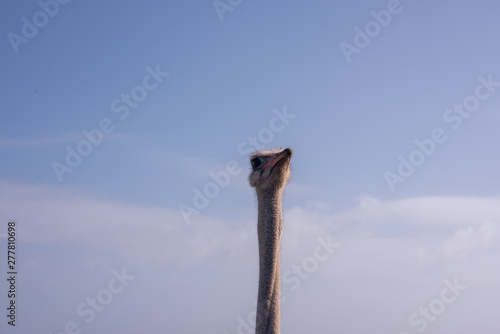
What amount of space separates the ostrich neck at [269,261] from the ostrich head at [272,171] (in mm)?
92

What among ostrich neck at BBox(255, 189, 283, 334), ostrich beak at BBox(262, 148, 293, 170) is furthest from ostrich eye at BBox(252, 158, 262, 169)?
ostrich neck at BBox(255, 189, 283, 334)

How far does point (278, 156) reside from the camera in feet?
23.1

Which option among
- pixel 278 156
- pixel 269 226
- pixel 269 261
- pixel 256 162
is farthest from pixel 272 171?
pixel 269 261

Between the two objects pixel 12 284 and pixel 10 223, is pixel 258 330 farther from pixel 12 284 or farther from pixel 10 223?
pixel 10 223

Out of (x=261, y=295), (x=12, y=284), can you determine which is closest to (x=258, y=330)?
(x=261, y=295)

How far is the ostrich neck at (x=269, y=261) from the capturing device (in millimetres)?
6527

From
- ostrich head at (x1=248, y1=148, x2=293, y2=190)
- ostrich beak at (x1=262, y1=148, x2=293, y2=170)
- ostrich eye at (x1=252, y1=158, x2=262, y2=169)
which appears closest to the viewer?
ostrich beak at (x1=262, y1=148, x2=293, y2=170)

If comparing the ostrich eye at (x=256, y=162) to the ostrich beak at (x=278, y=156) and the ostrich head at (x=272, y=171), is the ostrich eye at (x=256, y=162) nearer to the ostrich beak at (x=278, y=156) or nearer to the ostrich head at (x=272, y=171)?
the ostrich head at (x=272, y=171)

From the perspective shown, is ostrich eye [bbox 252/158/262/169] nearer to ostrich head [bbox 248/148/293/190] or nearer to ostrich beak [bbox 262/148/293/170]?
ostrich head [bbox 248/148/293/190]

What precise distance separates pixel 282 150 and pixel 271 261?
1.24m

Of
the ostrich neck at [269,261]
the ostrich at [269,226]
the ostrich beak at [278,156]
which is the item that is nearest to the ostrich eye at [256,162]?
the ostrich at [269,226]

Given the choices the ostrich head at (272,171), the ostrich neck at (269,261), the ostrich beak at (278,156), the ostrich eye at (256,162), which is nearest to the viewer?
the ostrich neck at (269,261)

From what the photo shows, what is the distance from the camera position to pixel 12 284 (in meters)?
12.4

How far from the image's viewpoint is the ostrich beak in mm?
6824
